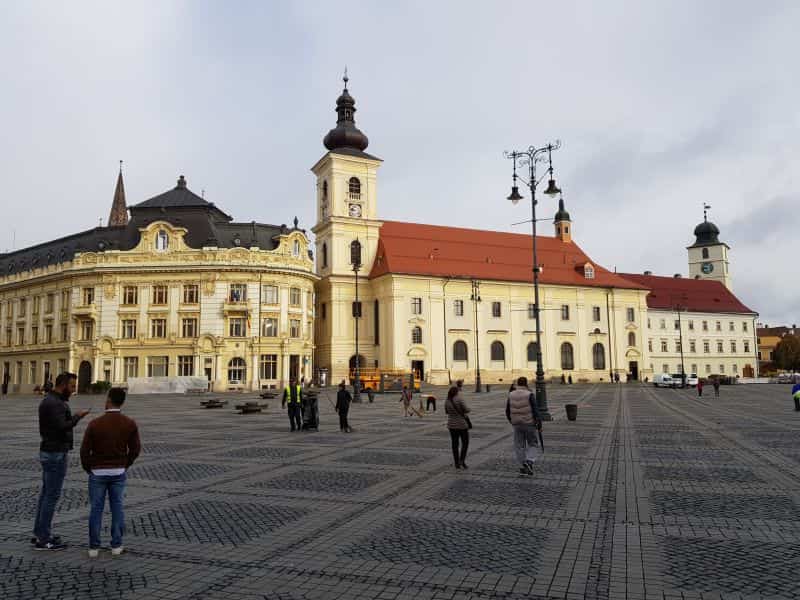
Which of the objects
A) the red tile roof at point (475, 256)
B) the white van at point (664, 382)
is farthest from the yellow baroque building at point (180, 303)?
the white van at point (664, 382)

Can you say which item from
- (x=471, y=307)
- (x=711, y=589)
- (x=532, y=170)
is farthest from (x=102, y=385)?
(x=711, y=589)

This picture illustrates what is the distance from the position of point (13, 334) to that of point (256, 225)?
28.9 metres

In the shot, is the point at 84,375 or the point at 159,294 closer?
the point at 84,375

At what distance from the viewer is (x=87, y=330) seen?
5575cm

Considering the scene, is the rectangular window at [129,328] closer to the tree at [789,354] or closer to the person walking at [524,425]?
the person walking at [524,425]

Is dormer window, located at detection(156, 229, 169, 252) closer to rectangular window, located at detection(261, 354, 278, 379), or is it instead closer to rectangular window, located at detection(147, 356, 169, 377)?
rectangular window, located at detection(147, 356, 169, 377)

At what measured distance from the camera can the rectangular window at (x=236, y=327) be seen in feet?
180

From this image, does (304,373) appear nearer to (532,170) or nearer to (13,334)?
(13,334)

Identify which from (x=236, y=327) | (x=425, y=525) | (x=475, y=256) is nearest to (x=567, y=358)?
(x=475, y=256)

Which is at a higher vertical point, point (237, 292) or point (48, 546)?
point (237, 292)

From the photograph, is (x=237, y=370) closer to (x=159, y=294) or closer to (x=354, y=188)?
(x=159, y=294)

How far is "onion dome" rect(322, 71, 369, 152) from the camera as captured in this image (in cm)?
6606

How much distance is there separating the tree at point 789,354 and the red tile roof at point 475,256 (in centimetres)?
4660

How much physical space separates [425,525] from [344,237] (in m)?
57.5
